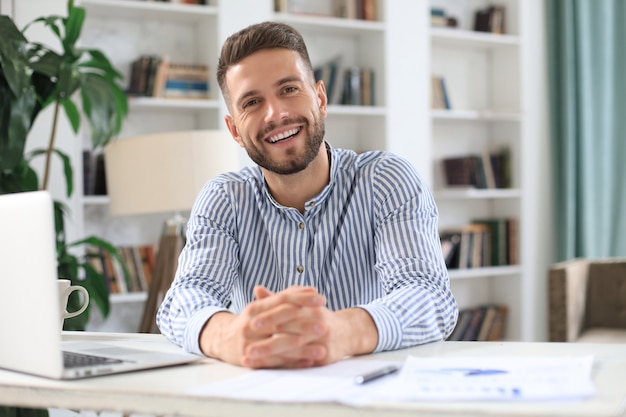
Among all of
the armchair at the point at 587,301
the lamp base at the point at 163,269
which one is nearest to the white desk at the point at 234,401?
the lamp base at the point at 163,269

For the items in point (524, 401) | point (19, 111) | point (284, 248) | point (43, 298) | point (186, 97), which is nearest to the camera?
point (524, 401)

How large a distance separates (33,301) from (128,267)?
2817mm

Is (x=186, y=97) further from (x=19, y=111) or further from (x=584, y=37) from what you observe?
(x=584, y=37)

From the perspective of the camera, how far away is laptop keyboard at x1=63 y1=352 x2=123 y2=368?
116cm

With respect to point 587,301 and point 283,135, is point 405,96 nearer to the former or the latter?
point 587,301

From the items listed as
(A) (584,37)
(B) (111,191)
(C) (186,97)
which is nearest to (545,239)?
(A) (584,37)

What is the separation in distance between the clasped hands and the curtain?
3.92 metres

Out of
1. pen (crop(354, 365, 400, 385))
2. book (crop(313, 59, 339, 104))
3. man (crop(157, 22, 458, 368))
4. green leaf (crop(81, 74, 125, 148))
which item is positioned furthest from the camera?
book (crop(313, 59, 339, 104))

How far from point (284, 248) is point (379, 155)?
11.8 inches

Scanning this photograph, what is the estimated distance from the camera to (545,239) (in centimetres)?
516

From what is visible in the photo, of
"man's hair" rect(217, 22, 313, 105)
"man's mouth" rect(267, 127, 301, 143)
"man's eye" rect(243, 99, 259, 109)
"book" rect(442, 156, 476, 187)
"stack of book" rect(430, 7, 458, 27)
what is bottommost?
"book" rect(442, 156, 476, 187)

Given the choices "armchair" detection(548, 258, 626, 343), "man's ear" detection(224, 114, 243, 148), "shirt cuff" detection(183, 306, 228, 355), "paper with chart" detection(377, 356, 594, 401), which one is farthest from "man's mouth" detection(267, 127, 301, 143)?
"armchair" detection(548, 258, 626, 343)

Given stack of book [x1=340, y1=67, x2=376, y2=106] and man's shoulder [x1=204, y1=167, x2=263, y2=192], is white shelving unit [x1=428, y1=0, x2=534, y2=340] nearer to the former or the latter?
stack of book [x1=340, y1=67, x2=376, y2=106]

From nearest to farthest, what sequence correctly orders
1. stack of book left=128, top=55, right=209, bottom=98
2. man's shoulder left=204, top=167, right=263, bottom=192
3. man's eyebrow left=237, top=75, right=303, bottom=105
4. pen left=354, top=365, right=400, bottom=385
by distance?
pen left=354, top=365, right=400, bottom=385 → man's eyebrow left=237, top=75, right=303, bottom=105 → man's shoulder left=204, top=167, right=263, bottom=192 → stack of book left=128, top=55, right=209, bottom=98
